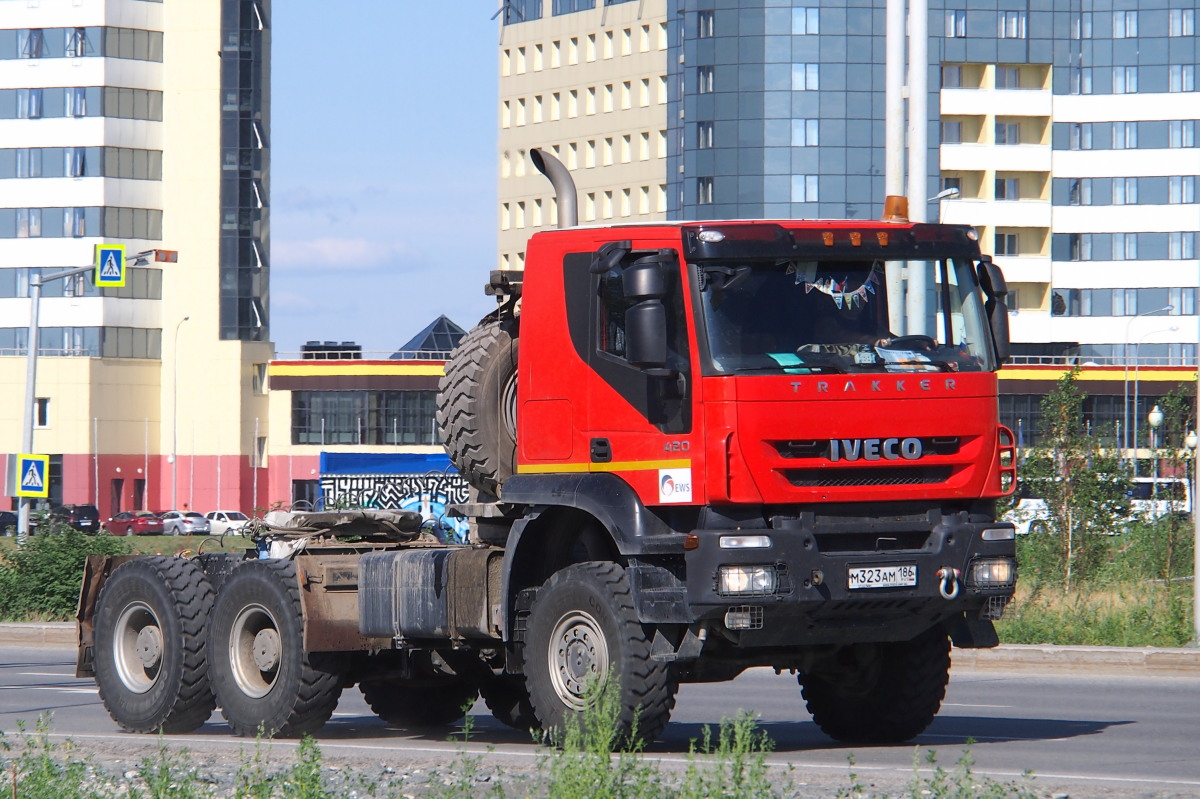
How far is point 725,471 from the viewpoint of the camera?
36.1 feet

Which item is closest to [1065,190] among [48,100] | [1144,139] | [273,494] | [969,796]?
[1144,139]

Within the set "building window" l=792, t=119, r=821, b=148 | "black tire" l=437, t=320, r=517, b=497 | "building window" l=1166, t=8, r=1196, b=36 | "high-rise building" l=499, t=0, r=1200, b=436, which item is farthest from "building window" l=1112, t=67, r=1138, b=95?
"black tire" l=437, t=320, r=517, b=497

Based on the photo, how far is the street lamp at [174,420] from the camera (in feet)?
328

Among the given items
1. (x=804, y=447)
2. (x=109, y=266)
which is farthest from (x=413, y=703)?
(x=109, y=266)

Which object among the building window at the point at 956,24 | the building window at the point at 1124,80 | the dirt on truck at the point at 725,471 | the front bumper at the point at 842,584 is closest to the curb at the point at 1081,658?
the dirt on truck at the point at 725,471

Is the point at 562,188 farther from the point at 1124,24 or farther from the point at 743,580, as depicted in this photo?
the point at 1124,24

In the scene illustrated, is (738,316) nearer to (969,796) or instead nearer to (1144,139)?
(969,796)

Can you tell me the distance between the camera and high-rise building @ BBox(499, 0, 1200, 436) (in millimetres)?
97625

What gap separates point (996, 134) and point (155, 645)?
93.1 meters

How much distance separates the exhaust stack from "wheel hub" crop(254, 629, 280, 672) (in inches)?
136

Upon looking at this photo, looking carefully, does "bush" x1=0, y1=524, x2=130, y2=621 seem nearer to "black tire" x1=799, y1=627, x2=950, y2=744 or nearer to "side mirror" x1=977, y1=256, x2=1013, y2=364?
"black tire" x1=799, y1=627, x2=950, y2=744

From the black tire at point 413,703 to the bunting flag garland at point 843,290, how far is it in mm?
4876

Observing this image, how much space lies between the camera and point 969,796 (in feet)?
26.8

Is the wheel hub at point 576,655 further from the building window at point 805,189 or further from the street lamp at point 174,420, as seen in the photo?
the street lamp at point 174,420
